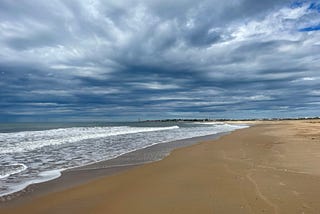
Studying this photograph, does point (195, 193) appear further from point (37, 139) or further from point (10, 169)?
point (37, 139)

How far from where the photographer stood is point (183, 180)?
8203 mm

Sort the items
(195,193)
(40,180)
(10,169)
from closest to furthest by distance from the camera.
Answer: (195,193) → (40,180) → (10,169)

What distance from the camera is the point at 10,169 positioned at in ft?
33.9

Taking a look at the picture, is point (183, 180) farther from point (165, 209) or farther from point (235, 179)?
point (165, 209)

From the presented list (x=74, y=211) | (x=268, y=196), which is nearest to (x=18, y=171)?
(x=74, y=211)

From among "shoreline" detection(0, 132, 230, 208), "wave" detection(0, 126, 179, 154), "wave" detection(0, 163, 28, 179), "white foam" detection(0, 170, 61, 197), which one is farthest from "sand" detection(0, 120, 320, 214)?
"wave" detection(0, 126, 179, 154)

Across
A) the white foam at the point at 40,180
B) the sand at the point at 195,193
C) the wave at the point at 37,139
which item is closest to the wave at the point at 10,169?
the white foam at the point at 40,180

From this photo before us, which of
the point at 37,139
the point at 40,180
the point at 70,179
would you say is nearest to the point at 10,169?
the point at 40,180

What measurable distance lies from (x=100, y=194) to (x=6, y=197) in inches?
84.5

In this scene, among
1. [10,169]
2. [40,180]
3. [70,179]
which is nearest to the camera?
[40,180]

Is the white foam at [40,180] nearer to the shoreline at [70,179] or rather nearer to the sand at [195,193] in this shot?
the shoreline at [70,179]

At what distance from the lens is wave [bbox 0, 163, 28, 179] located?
9.32 metres

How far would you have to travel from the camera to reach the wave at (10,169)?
932 cm

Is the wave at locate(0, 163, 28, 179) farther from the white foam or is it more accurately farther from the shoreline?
the shoreline
